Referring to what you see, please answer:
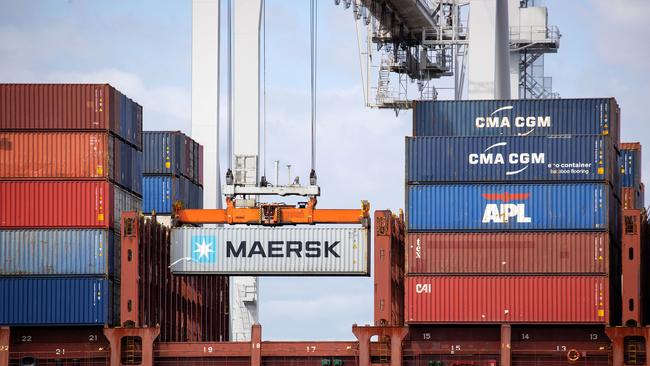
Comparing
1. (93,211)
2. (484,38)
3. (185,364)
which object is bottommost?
(185,364)

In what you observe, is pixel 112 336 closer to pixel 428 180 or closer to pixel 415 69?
pixel 428 180

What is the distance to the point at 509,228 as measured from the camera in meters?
64.4

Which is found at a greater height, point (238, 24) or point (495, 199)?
point (238, 24)

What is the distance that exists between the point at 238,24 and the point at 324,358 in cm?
1676

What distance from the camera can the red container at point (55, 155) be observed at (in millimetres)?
65625

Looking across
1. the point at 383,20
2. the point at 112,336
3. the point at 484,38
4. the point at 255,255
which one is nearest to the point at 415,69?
the point at 383,20

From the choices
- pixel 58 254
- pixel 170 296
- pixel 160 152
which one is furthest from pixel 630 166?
pixel 58 254

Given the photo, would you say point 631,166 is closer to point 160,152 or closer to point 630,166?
point 630,166

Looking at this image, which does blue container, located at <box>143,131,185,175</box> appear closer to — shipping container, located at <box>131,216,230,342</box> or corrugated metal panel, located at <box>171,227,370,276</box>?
shipping container, located at <box>131,216,230,342</box>

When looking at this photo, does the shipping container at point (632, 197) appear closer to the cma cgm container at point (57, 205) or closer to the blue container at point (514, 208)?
the blue container at point (514, 208)

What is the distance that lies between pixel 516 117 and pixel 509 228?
15.8 feet

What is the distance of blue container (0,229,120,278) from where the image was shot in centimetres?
6506

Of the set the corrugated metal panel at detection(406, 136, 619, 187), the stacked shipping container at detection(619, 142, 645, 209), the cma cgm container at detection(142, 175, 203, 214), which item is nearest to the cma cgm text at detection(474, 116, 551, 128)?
the corrugated metal panel at detection(406, 136, 619, 187)

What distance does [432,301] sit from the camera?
64125mm
